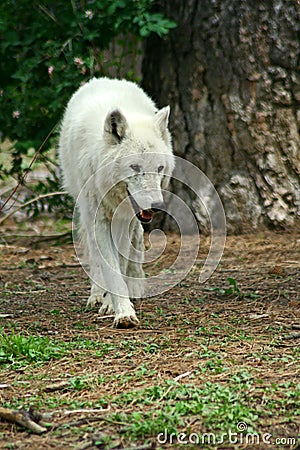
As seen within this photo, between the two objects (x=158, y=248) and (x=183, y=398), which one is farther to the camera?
(x=158, y=248)

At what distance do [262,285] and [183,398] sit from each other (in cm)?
224

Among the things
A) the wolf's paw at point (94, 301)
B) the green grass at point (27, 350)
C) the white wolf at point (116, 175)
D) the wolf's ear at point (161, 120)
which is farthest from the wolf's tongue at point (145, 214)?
the wolf's paw at point (94, 301)

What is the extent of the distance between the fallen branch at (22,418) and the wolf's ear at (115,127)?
1.99 m

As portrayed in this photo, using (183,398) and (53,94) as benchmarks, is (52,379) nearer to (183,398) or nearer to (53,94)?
(183,398)

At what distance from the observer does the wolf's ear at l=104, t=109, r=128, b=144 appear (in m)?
4.37

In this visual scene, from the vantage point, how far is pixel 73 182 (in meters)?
5.38

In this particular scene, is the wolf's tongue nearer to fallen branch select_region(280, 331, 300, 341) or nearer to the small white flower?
fallen branch select_region(280, 331, 300, 341)

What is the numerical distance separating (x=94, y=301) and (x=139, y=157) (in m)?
1.32

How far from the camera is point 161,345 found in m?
3.98

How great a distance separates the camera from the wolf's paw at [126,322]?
4426 millimetres

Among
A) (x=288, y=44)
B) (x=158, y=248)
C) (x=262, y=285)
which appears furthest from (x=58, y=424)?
(x=288, y=44)

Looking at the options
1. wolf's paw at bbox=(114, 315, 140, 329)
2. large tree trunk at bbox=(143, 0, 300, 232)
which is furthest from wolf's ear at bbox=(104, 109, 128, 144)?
large tree trunk at bbox=(143, 0, 300, 232)

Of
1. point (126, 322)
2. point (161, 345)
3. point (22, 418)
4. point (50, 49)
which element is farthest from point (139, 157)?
point (50, 49)

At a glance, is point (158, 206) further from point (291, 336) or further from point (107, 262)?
point (291, 336)
